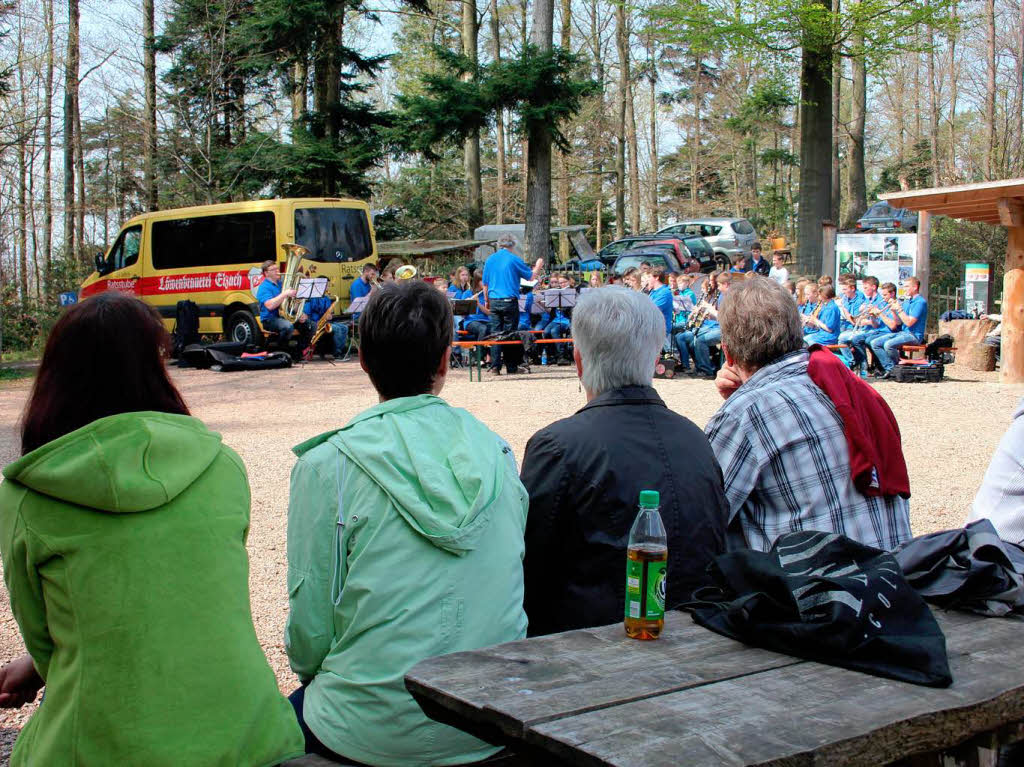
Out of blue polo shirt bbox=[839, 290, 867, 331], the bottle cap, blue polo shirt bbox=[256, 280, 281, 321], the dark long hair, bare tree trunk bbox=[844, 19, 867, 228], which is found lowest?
the bottle cap

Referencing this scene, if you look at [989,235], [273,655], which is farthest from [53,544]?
[989,235]

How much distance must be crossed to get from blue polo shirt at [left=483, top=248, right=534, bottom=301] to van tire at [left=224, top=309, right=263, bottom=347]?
4.08 metres

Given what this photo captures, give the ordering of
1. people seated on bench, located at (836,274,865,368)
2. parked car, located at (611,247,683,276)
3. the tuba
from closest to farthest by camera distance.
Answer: people seated on bench, located at (836,274,865,368), the tuba, parked car, located at (611,247,683,276)

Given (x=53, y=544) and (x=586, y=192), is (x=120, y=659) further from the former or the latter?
(x=586, y=192)

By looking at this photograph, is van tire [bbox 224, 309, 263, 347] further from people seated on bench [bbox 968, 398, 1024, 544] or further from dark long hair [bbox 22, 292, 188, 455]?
dark long hair [bbox 22, 292, 188, 455]

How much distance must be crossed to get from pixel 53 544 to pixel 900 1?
25.0m

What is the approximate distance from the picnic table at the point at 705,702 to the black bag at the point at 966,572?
20 centimetres

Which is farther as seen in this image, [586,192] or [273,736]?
[586,192]

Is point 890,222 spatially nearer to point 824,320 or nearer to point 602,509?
point 824,320

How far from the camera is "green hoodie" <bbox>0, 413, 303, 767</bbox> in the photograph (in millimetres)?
1885

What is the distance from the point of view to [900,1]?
76.0 feet

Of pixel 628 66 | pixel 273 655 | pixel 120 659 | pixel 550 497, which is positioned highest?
pixel 628 66

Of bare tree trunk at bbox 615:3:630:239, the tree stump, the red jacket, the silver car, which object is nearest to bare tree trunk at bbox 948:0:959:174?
the silver car

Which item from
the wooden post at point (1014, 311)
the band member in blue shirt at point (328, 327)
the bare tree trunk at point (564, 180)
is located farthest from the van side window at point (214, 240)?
the bare tree trunk at point (564, 180)
